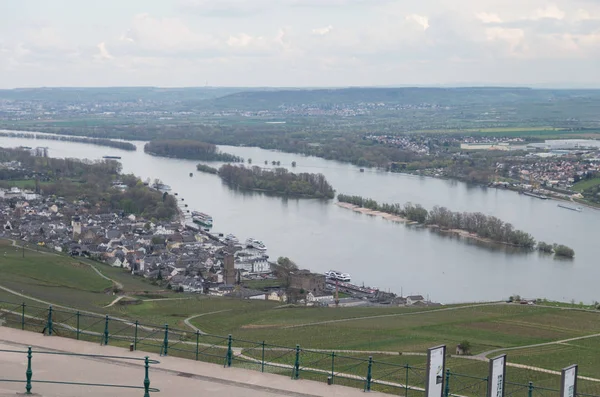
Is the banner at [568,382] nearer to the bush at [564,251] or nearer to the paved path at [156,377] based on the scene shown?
the paved path at [156,377]

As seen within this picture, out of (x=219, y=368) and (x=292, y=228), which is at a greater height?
(x=219, y=368)

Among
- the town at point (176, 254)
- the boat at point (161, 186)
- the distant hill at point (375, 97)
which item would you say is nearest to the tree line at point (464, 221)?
the town at point (176, 254)

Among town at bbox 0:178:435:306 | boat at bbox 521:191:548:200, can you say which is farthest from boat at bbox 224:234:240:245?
boat at bbox 521:191:548:200

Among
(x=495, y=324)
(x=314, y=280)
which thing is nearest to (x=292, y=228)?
(x=314, y=280)

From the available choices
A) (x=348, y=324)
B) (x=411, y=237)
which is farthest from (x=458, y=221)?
(x=348, y=324)

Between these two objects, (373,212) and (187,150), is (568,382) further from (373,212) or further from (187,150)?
(187,150)

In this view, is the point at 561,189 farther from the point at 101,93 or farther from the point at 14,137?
the point at 101,93
